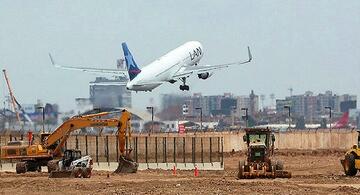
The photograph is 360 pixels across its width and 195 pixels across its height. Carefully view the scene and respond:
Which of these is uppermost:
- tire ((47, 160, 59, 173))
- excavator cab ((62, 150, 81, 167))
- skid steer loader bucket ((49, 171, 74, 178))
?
excavator cab ((62, 150, 81, 167))

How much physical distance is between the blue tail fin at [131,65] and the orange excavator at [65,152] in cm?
5129

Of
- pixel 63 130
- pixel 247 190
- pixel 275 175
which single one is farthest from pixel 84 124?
pixel 247 190

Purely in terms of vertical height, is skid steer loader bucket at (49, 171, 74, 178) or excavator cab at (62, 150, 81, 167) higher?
excavator cab at (62, 150, 81, 167)

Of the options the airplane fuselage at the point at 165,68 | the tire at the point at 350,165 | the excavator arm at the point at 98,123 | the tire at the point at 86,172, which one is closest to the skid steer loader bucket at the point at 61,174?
the tire at the point at 86,172

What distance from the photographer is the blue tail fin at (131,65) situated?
11619 cm

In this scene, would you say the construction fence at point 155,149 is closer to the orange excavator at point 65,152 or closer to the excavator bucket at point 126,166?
the orange excavator at point 65,152

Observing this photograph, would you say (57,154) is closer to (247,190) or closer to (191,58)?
(247,190)

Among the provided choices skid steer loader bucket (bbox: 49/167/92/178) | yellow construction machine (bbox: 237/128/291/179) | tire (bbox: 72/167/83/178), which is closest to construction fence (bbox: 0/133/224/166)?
skid steer loader bucket (bbox: 49/167/92/178)

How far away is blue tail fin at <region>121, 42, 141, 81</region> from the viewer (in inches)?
4574

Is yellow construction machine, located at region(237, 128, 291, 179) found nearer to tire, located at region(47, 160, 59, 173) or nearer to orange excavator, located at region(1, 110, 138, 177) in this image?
orange excavator, located at region(1, 110, 138, 177)

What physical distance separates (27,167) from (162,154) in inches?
563

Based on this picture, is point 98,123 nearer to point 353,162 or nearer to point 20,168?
point 20,168

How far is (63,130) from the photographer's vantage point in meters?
60.6

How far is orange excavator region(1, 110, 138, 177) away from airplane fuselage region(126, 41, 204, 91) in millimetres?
47647
